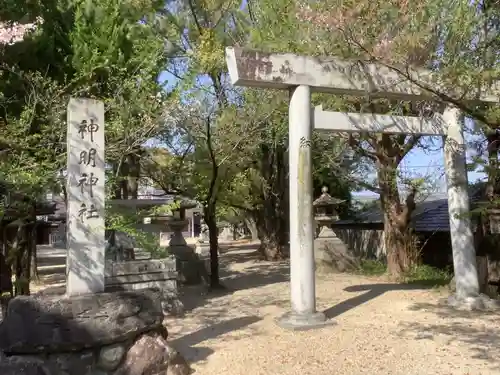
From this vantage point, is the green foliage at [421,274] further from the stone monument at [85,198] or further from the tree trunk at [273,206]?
the stone monument at [85,198]

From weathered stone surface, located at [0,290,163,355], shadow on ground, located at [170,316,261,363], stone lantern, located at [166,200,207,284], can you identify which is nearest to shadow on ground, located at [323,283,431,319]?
shadow on ground, located at [170,316,261,363]

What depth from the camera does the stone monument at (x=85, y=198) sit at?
5.39 m

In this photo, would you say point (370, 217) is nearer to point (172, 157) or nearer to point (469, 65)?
point (172, 157)

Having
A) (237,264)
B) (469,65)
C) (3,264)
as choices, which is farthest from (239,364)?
(237,264)

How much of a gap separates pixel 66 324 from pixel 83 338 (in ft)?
0.71

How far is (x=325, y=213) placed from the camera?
51.3ft

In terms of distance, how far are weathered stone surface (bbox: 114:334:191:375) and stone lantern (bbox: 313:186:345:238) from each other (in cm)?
1026

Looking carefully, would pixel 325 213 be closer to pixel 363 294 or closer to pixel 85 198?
pixel 363 294

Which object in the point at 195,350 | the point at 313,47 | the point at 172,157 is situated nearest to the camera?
the point at 195,350

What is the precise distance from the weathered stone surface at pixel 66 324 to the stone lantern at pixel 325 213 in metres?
10.6

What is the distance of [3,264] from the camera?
22.3 ft

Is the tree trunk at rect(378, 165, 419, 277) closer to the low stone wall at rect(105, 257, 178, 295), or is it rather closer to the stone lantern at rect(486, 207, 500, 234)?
the stone lantern at rect(486, 207, 500, 234)

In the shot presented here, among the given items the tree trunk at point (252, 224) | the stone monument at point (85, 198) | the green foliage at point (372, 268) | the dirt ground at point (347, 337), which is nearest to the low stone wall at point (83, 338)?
the stone monument at point (85, 198)

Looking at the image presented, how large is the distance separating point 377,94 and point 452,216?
248 cm
